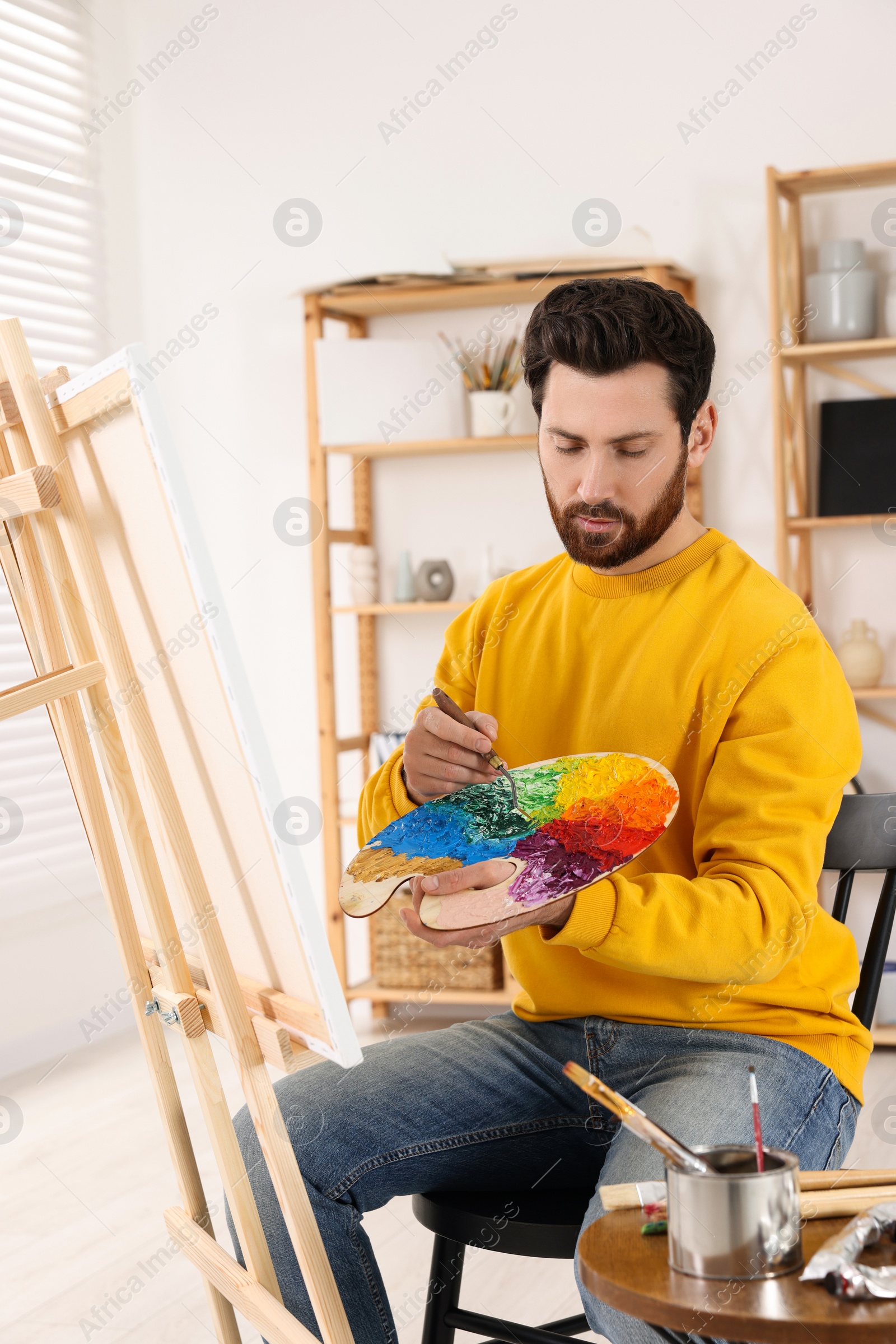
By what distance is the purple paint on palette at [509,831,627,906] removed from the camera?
1106 mm

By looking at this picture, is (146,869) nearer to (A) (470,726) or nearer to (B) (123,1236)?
(A) (470,726)

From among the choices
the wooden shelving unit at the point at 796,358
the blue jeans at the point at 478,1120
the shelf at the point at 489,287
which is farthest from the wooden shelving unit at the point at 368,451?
the blue jeans at the point at 478,1120

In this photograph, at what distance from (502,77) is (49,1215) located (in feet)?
10.1

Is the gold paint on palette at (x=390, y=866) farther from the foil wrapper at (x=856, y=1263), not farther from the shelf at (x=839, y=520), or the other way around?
the shelf at (x=839, y=520)

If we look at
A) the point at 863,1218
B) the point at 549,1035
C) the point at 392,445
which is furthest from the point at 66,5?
the point at 863,1218

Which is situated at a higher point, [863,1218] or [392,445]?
[392,445]

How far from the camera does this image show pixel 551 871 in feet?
3.76

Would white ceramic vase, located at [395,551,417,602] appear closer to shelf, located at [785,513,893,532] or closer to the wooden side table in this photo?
shelf, located at [785,513,893,532]

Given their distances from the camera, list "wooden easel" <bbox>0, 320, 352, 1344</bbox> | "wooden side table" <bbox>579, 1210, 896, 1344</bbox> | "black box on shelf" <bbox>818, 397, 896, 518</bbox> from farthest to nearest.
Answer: "black box on shelf" <bbox>818, 397, 896, 518</bbox> < "wooden easel" <bbox>0, 320, 352, 1344</bbox> < "wooden side table" <bbox>579, 1210, 896, 1344</bbox>

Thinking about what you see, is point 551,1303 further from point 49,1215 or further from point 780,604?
point 780,604

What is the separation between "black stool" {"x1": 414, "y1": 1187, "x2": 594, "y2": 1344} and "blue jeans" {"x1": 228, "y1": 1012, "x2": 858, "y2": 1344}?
27 millimetres

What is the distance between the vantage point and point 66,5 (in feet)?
12.1

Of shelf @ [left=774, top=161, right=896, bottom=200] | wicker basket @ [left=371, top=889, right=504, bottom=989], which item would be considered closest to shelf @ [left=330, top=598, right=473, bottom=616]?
wicker basket @ [left=371, top=889, right=504, bottom=989]

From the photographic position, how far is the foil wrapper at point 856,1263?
0.73 m
